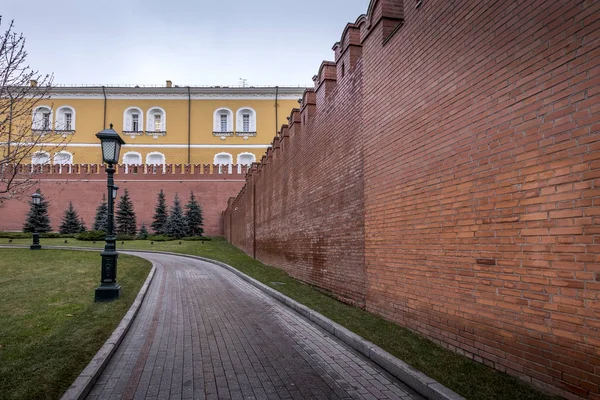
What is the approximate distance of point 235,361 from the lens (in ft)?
15.7

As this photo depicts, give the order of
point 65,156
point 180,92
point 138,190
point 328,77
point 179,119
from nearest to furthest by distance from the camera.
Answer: point 328,77, point 138,190, point 65,156, point 179,119, point 180,92

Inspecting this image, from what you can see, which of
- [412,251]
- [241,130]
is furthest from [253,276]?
[241,130]

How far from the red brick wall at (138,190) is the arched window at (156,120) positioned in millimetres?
9347

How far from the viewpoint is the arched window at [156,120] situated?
42156 millimetres

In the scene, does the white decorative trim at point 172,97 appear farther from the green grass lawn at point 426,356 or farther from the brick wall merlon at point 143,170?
the green grass lawn at point 426,356

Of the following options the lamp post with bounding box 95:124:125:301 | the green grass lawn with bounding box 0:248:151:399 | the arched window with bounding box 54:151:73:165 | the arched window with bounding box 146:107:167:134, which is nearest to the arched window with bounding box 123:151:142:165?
the arched window with bounding box 146:107:167:134

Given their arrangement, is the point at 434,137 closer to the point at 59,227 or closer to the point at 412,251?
the point at 412,251

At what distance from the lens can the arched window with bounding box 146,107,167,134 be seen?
42156 millimetres

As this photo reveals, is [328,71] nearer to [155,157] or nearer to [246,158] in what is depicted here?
[246,158]

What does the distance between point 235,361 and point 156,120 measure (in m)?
41.5

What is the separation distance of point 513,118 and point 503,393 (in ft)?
7.50

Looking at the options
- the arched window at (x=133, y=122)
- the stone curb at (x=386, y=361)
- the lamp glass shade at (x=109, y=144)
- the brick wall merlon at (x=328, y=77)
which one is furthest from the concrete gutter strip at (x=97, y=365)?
the arched window at (x=133, y=122)

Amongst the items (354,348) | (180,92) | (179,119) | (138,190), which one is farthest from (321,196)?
(180,92)

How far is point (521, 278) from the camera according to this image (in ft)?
12.2
